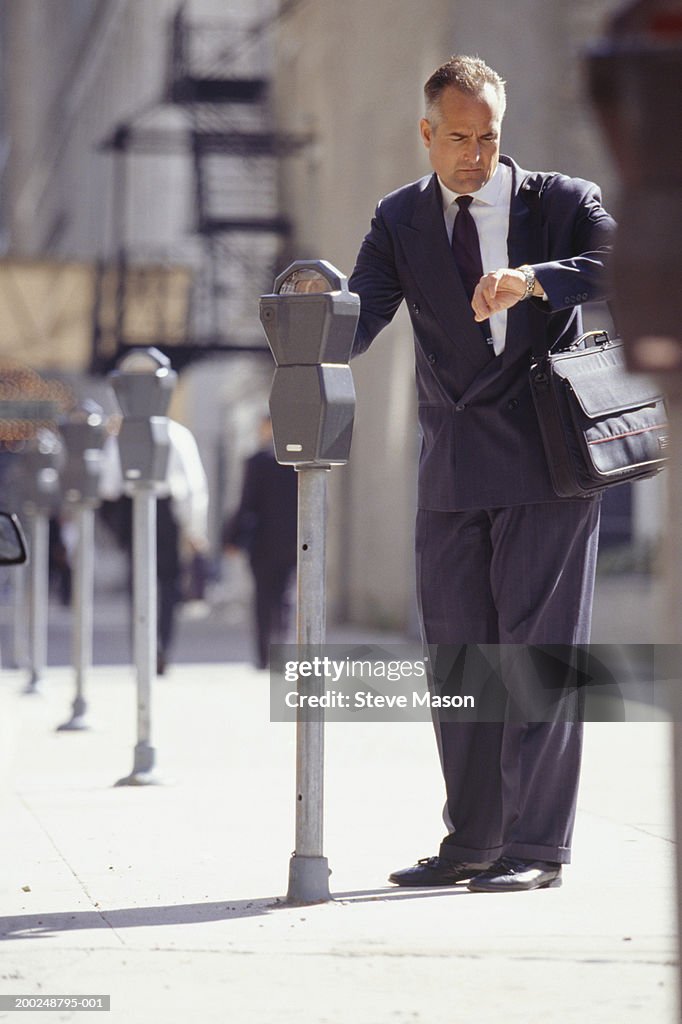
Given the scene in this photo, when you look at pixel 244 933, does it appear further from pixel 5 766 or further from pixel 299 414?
pixel 299 414

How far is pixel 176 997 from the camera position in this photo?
3389mm

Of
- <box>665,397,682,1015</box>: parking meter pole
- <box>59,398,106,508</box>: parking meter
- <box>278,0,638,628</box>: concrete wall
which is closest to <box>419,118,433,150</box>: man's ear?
<box>665,397,682,1015</box>: parking meter pole

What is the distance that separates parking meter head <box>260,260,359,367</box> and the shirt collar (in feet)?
1.54

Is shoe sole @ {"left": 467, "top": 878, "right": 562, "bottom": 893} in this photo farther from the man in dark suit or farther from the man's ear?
the man's ear

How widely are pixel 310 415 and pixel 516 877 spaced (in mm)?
1231

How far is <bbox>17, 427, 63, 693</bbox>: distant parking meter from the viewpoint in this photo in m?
10.5

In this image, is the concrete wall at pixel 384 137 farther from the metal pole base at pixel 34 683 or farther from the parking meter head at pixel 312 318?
the parking meter head at pixel 312 318

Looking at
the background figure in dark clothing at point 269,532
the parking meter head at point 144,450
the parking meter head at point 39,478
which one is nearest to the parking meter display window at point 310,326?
the parking meter head at point 144,450

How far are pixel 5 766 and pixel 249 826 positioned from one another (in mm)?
1971

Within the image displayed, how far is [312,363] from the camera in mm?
4297

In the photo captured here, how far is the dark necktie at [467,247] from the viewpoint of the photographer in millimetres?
4590

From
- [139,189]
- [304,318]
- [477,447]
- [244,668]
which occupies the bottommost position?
[244,668]

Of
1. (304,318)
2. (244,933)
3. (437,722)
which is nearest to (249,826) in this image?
(437,722)
